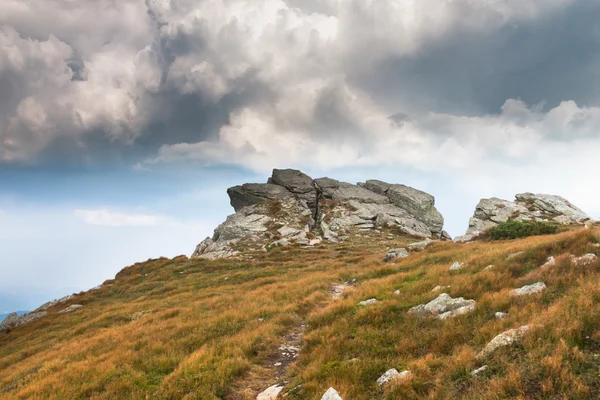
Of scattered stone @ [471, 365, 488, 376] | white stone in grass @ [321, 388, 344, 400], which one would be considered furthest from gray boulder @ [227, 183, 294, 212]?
scattered stone @ [471, 365, 488, 376]

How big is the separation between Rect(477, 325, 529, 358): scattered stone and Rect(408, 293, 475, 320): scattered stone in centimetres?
286

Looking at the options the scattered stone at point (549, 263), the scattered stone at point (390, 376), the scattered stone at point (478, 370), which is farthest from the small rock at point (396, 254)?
the scattered stone at point (478, 370)

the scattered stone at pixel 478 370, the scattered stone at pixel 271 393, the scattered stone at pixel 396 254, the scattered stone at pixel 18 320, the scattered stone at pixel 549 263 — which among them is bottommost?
the scattered stone at pixel 271 393

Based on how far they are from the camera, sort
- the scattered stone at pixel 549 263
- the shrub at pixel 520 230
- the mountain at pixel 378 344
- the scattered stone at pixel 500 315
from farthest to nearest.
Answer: the shrub at pixel 520 230 < the scattered stone at pixel 549 263 < the scattered stone at pixel 500 315 < the mountain at pixel 378 344

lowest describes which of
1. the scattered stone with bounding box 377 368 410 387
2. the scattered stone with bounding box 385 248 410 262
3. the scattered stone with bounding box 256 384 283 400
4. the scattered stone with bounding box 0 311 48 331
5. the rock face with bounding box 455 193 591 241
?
the scattered stone with bounding box 256 384 283 400

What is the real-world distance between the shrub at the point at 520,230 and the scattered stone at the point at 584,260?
23905 mm

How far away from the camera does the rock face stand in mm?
61800

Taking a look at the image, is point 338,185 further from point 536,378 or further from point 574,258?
point 536,378

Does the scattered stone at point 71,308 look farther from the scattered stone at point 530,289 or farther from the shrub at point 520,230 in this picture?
the shrub at point 520,230

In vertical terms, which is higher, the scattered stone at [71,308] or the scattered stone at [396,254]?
the scattered stone at [396,254]

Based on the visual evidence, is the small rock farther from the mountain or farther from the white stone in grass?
the white stone in grass

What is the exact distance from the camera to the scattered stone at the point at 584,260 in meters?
11.9

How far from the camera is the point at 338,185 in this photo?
83250 mm

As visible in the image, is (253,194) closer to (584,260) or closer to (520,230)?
(520,230)
